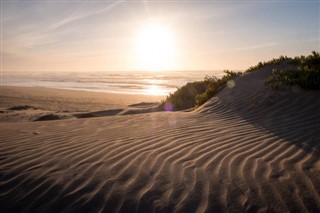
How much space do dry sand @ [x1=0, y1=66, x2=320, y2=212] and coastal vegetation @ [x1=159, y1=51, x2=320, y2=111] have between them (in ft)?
2.41

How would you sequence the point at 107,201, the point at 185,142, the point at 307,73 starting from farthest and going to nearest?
the point at 307,73 < the point at 185,142 < the point at 107,201

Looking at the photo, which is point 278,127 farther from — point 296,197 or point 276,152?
point 296,197

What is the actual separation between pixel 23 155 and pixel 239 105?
521 centimetres

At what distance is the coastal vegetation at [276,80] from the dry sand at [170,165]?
2.41 ft

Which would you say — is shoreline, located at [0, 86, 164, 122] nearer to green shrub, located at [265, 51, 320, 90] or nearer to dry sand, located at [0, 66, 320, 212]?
dry sand, located at [0, 66, 320, 212]

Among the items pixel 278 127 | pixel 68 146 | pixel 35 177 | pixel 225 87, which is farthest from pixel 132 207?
pixel 225 87

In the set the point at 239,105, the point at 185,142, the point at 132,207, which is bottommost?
the point at 132,207

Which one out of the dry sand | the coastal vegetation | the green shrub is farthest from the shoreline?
the green shrub

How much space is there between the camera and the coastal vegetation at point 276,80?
677cm

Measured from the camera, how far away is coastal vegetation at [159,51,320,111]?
6.77 m

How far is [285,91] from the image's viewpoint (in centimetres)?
701

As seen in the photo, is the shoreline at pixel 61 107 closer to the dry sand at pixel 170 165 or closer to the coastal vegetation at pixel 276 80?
the coastal vegetation at pixel 276 80

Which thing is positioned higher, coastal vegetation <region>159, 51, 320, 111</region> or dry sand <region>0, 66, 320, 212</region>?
coastal vegetation <region>159, 51, 320, 111</region>

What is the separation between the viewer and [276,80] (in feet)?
25.1
